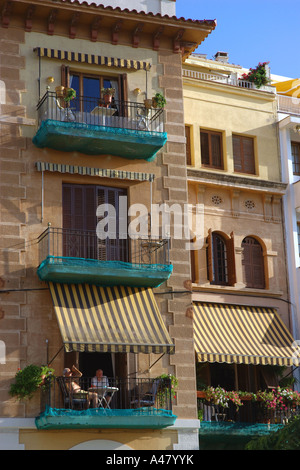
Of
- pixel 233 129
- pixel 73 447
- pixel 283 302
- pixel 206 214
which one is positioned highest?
pixel 233 129

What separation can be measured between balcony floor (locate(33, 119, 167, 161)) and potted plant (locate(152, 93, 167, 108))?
85 cm

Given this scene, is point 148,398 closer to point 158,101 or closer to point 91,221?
point 91,221

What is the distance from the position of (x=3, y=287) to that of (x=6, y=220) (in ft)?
6.06

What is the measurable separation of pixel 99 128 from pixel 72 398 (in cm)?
745

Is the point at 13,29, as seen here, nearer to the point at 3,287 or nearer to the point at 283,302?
the point at 3,287

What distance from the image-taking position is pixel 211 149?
104ft

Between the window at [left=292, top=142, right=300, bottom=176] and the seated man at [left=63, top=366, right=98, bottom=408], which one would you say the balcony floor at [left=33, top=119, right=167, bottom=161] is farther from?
the window at [left=292, top=142, right=300, bottom=176]

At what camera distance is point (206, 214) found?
101ft

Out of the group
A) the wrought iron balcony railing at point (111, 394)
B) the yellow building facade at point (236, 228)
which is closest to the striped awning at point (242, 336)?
the yellow building facade at point (236, 228)

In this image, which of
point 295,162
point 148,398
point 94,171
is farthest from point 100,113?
point 295,162

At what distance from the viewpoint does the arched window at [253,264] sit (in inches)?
1224

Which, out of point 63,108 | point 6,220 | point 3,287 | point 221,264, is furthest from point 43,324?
point 221,264

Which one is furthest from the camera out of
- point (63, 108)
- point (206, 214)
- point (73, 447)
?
point (206, 214)

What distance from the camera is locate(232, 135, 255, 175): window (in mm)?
32188
